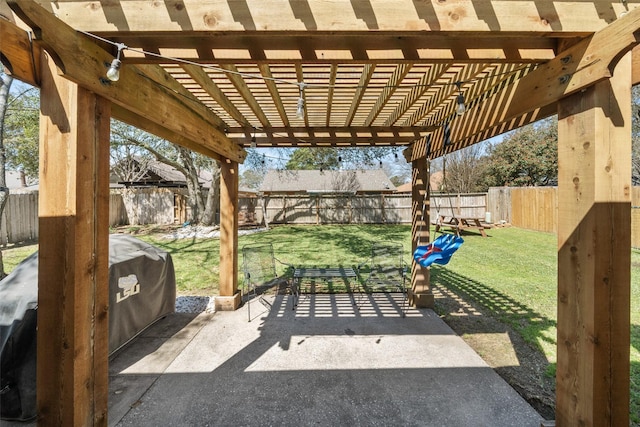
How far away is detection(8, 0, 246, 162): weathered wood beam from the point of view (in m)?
1.20

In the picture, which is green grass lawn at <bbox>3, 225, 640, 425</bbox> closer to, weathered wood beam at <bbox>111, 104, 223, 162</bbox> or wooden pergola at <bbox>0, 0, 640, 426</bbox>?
wooden pergola at <bbox>0, 0, 640, 426</bbox>

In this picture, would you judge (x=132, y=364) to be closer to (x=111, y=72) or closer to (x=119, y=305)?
(x=119, y=305)

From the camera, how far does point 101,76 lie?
152cm

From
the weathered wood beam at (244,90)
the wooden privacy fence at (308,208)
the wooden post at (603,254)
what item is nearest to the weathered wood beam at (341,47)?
the weathered wood beam at (244,90)

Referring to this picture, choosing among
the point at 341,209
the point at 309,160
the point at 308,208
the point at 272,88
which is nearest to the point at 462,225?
the point at 341,209

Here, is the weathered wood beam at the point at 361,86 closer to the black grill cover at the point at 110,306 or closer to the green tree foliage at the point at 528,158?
the black grill cover at the point at 110,306

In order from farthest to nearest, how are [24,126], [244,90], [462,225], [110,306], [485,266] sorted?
[462,225] < [24,126] < [485,266] < [244,90] < [110,306]

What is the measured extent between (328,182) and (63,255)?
2085 cm

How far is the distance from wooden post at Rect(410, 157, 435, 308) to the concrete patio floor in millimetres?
364

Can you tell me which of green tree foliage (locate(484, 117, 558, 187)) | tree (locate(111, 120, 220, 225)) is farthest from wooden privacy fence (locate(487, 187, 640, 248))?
tree (locate(111, 120, 220, 225))

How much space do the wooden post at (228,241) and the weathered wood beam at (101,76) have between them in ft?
4.14

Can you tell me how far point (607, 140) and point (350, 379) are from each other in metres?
2.42

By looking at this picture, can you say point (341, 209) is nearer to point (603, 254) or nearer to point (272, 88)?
point (272, 88)

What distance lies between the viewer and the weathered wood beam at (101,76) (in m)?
1.20
